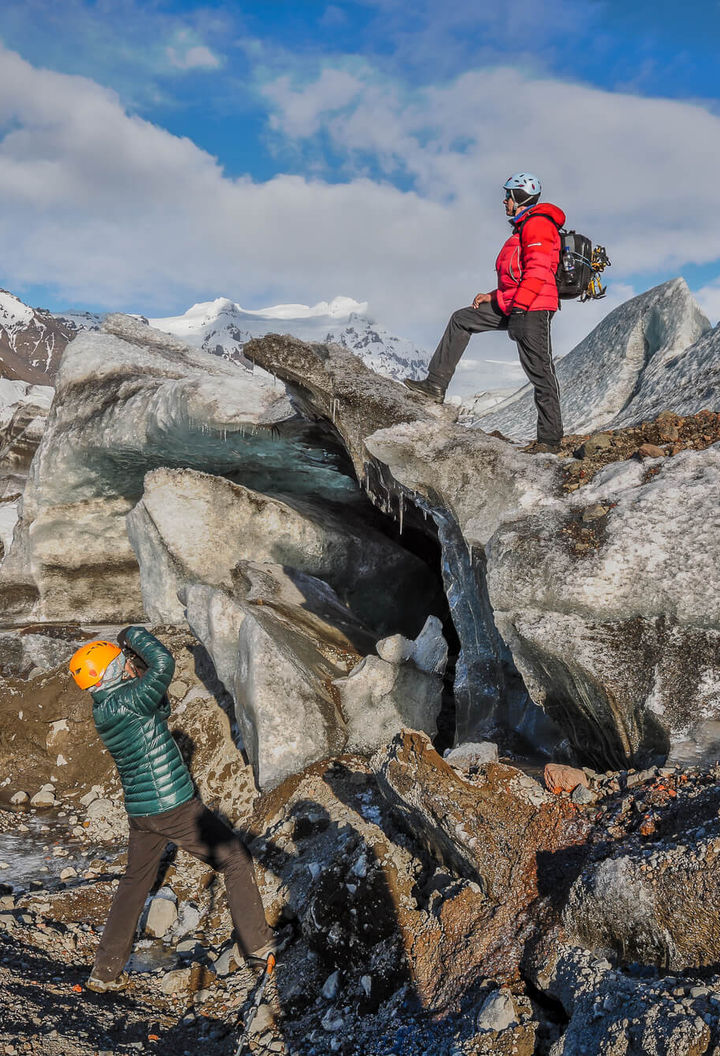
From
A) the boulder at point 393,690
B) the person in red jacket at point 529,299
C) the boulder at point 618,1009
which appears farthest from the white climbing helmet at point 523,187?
the boulder at point 618,1009

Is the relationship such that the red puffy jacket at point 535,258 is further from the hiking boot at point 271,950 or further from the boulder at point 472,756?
the hiking boot at point 271,950

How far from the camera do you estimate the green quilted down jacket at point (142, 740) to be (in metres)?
5.56

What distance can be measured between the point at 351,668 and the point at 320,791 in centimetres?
200

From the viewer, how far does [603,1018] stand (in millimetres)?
3469

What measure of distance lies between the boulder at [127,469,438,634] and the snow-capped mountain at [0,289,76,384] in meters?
157

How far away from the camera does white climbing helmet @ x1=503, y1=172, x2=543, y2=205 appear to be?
8117mm

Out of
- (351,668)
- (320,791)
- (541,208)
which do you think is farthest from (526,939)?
(541,208)

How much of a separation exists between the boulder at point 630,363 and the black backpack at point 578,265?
271 centimetres

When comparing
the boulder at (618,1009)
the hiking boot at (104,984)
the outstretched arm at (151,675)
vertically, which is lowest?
the hiking boot at (104,984)

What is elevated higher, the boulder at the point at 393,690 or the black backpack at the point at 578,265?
the black backpack at the point at 578,265

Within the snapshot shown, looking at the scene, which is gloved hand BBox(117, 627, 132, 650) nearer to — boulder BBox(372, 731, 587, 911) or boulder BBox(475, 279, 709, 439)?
boulder BBox(372, 731, 587, 911)

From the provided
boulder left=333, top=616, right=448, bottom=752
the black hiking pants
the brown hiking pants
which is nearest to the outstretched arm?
the brown hiking pants

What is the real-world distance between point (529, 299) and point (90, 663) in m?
6.12

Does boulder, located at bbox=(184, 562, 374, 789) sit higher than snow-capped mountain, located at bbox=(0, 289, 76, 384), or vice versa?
snow-capped mountain, located at bbox=(0, 289, 76, 384)
